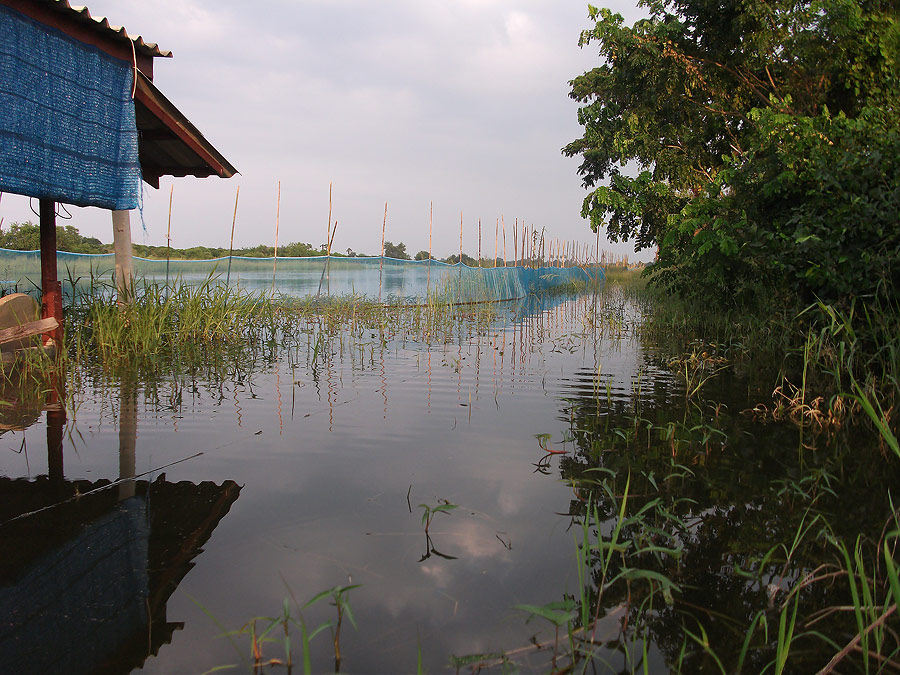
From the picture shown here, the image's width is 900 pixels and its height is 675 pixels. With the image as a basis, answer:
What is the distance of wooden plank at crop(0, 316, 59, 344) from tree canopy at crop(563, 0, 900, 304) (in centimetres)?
685

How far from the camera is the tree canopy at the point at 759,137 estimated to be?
4.84m

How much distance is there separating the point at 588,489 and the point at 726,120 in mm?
8916

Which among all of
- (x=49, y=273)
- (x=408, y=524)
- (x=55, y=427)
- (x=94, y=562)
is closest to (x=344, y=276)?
(x=49, y=273)

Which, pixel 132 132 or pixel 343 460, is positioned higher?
pixel 132 132

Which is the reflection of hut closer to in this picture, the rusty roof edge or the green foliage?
the rusty roof edge

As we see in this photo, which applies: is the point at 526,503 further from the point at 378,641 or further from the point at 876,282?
the point at 876,282

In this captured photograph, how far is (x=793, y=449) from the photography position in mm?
3672

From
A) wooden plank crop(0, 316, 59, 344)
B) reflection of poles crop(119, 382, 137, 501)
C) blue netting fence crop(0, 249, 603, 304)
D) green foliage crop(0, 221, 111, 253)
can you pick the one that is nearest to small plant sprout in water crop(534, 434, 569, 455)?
reflection of poles crop(119, 382, 137, 501)

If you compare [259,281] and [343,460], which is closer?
[343,460]

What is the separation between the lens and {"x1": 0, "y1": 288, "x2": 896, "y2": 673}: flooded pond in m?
1.86

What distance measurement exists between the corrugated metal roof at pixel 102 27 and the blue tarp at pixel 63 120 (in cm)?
19

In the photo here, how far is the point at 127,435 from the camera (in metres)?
3.86

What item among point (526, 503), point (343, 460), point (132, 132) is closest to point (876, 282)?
point (526, 503)

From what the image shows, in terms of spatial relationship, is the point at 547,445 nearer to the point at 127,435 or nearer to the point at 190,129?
the point at 127,435
